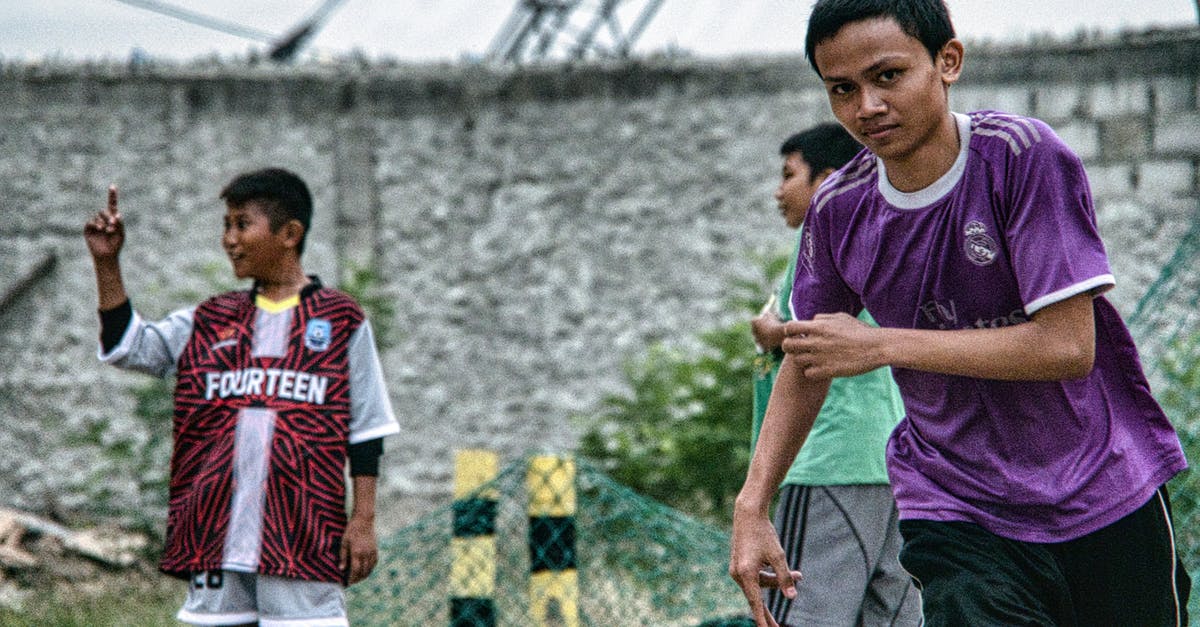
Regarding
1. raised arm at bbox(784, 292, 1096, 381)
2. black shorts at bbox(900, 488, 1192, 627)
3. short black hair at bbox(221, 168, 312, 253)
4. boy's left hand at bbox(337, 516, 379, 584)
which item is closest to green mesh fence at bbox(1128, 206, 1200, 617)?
black shorts at bbox(900, 488, 1192, 627)

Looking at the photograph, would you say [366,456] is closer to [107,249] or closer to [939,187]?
→ [107,249]

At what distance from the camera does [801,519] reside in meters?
2.97

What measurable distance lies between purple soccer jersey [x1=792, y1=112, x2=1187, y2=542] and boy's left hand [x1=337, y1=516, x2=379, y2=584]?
5.12ft

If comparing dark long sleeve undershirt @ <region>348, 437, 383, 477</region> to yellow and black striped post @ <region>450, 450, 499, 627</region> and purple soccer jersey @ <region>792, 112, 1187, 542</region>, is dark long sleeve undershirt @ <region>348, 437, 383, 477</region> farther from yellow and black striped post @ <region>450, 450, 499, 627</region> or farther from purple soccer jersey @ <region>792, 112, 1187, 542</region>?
purple soccer jersey @ <region>792, 112, 1187, 542</region>

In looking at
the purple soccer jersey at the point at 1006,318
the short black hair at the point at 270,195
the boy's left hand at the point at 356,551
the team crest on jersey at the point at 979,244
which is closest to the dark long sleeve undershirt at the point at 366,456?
the boy's left hand at the point at 356,551

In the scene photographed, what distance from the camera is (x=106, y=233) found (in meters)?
3.25

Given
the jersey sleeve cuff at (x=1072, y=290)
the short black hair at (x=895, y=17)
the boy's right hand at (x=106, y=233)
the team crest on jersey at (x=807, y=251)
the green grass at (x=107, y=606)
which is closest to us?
the jersey sleeve cuff at (x=1072, y=290)

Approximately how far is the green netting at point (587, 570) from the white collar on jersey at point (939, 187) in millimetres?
1988

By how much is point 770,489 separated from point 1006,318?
0.46 meters

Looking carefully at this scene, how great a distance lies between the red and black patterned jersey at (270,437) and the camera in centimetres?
313

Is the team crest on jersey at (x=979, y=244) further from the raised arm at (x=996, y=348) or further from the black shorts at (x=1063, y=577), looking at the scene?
the black shorts at (x=1063, y=577)

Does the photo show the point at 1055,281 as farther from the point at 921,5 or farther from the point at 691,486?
the point at 691,486

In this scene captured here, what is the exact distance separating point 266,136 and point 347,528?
4.38 meters

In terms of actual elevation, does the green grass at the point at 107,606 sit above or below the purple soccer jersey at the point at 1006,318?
below
